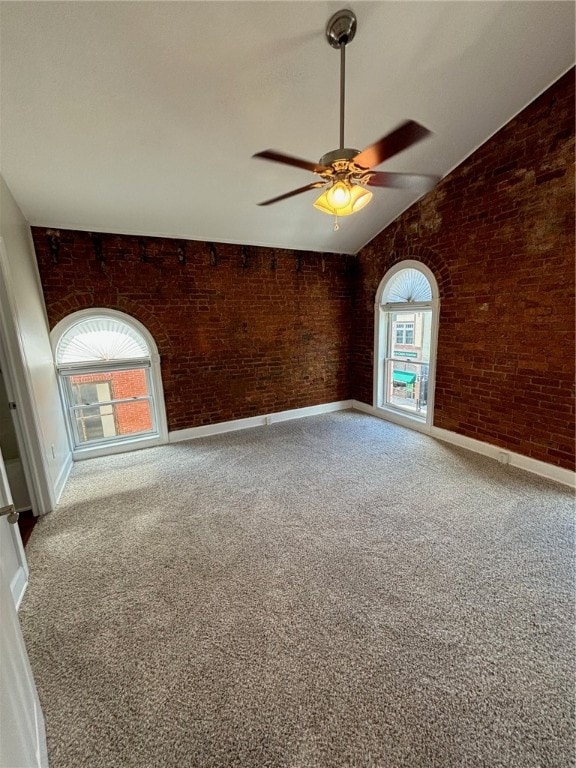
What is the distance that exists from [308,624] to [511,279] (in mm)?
3390

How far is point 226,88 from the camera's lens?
6.86 feet

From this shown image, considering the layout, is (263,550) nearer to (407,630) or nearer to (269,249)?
(407,630)

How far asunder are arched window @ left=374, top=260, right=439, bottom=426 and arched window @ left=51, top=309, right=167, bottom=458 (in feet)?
10.4

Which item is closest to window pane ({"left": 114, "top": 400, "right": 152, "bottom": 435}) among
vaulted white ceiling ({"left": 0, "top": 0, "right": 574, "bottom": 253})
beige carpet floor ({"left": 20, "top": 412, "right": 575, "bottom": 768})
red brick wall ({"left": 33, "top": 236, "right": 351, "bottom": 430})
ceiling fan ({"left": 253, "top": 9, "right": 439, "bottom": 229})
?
red brick wall ({"left": 33, "top": 236, "right": 351, "bottom": 430})

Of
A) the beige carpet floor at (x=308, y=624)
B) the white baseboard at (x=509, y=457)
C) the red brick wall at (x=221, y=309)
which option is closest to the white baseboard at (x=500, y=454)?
the white baseboard at (x=509, y=457)

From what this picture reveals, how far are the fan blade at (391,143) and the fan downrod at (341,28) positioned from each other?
0.64m

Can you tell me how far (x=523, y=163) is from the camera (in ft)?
9.29

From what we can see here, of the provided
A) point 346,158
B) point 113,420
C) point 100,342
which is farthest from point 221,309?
point 346,158

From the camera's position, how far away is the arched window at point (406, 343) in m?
3.98

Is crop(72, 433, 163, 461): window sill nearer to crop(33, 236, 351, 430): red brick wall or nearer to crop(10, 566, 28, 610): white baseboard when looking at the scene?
crop(33, 236, 351, 430): red brick wall

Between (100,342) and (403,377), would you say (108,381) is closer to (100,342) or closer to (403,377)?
(100,342)

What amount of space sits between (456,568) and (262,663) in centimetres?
128

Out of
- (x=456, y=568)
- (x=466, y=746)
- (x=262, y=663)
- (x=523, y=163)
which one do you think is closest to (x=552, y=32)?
(x=523, y=163)

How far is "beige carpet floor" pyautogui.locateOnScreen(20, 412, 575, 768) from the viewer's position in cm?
118
